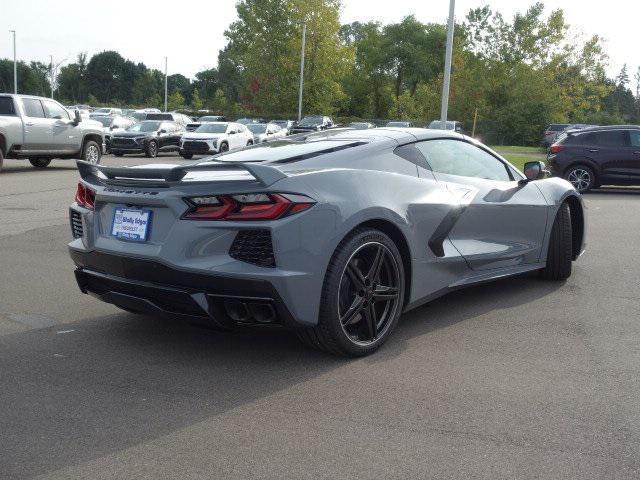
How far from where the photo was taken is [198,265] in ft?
13.1

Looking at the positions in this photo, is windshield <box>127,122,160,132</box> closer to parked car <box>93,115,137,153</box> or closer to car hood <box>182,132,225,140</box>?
parked car <box>93,115,137,153</box>

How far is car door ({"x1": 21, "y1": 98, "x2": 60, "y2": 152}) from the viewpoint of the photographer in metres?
19.0

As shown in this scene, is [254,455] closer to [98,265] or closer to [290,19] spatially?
[98,265]

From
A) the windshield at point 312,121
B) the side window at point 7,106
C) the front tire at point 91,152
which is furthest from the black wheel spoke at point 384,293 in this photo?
the windshield at point 312,121

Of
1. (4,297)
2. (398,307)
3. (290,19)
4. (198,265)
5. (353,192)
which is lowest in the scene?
(4,297)

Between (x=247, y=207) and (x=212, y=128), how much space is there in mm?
26561

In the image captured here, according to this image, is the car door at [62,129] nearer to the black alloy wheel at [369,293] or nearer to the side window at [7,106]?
the side window at [7,106]

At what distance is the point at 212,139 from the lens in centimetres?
2856

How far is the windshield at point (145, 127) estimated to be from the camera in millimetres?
28556

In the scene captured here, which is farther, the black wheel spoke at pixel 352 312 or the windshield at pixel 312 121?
the windshield at pixel 312 121

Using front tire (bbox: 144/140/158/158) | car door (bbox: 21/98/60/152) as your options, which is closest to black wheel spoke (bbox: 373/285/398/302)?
car door (bbox: 21/98/60/152)

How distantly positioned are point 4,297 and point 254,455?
11.5 feet

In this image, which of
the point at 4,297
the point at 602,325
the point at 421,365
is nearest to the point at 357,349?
the point at 421,365

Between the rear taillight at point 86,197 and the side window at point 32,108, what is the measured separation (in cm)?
1571
